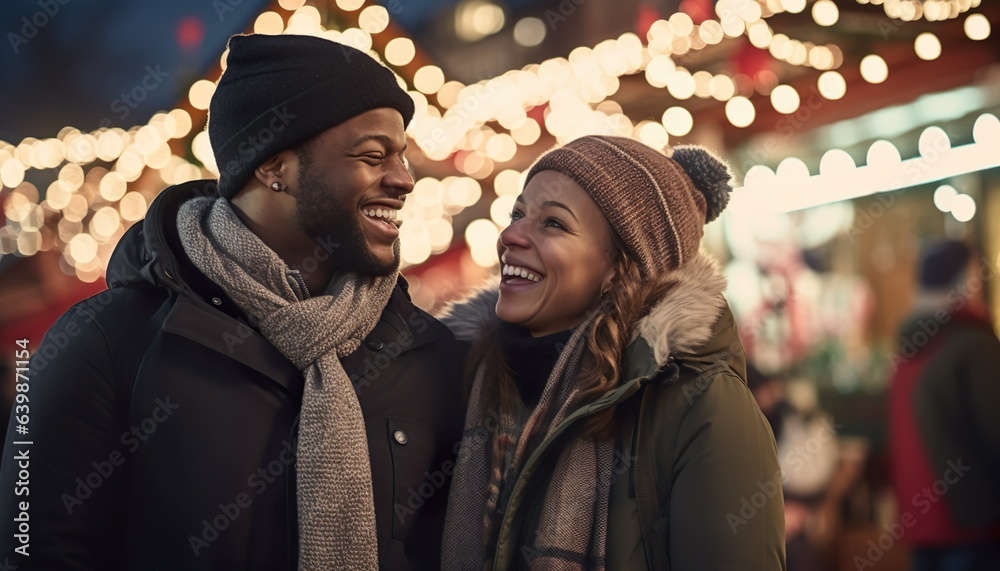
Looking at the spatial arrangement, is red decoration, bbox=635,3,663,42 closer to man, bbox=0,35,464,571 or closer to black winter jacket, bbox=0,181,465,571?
man, bbox=0,35,464,571

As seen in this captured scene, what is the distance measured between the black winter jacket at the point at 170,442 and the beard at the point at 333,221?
0.26 metres

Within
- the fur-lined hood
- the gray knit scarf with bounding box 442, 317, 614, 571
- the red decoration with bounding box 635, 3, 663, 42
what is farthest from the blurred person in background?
the gray knit scarf with bounding box 442, 317, 614, 571

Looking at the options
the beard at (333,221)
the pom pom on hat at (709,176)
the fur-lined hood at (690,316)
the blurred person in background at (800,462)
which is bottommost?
the blurred person in background at (800,462)

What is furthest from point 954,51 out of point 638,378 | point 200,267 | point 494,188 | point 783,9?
point 200,267

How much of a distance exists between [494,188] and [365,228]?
424 centimetres

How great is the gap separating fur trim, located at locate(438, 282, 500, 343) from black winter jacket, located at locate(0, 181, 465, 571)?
0.40 metres

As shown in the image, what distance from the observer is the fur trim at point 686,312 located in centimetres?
215

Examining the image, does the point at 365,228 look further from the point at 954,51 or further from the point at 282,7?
the point at 954,51

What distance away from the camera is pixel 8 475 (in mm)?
2107

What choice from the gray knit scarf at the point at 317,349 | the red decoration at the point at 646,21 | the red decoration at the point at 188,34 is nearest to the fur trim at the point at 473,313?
the gray knit scarf at the point at 317,349

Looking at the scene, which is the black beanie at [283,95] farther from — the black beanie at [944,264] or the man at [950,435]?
the black beanie at [944,264]

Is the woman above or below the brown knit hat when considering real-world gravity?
below

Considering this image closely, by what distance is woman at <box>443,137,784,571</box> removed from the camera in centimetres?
205

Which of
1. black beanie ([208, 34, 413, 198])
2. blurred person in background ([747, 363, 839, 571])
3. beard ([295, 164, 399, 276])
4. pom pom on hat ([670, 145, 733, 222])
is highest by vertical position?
black beanie ([208, 34, 413, 198])
